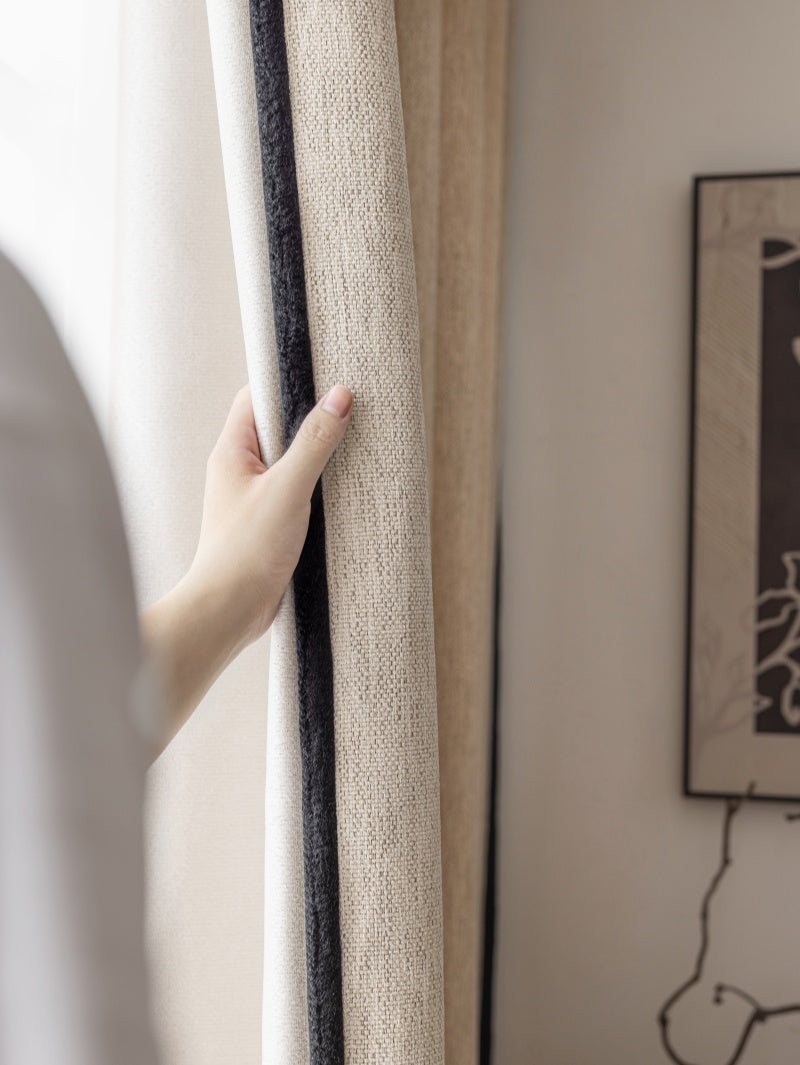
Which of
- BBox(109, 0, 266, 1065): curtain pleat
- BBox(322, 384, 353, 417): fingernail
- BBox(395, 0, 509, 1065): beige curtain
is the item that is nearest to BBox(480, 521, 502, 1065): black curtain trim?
BBox(395, 0, 509, 1065): beige curtain

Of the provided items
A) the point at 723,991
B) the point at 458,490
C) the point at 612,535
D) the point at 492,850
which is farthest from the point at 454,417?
the point at 723,991

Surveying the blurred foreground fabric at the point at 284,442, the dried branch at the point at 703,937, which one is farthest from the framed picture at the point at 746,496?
the blurred foreground fabric at the point at 284,442

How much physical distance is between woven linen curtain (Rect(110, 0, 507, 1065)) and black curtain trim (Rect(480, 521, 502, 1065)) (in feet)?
3.15

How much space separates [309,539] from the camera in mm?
477

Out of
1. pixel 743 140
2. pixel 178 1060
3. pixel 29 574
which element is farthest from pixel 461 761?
pixel 743 140

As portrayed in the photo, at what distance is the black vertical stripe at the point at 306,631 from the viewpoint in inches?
17.4

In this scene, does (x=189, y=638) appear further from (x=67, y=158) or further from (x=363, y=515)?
(x=67, y=158)

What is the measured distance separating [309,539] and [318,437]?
0.20 feet

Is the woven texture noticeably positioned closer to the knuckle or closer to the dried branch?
the knuckle

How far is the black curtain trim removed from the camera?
57.0 inches

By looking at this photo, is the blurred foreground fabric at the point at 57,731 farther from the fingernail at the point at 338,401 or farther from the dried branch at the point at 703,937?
the dried branch at the point at 703,937

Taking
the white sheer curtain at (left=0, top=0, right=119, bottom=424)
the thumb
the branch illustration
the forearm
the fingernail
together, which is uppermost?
the white sheer curtain at (left=0, top=0, right=119, bottom=424)

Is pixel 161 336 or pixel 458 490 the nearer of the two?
pixel 161 336

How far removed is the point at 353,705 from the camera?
446 mm
